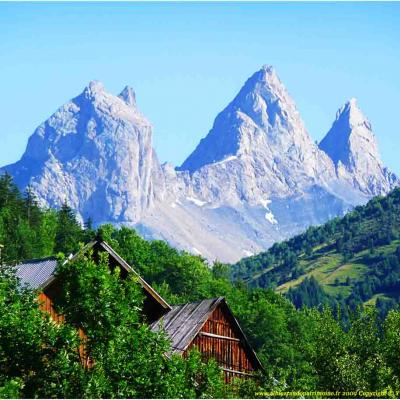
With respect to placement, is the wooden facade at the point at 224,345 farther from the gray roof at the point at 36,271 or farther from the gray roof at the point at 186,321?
the gray roof at the point at 36,271

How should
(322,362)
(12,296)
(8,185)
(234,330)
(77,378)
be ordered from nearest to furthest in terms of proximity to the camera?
1. (77,378)
2. (12,296)
3. (322,362)
4. (234,330)
5. (8,185)

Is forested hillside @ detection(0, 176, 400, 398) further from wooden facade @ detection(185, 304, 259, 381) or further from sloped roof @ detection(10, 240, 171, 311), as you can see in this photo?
wooden facade @ detection(185, 304, 259, 381)

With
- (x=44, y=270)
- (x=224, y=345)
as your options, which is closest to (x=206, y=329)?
(x=224, y=345)

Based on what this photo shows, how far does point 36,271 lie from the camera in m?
53.9

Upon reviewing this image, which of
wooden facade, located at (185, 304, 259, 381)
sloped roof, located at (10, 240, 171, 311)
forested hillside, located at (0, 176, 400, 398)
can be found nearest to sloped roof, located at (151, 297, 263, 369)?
wooden facade, located at (185, 304, 259, 381)

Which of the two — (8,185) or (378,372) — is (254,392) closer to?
(378,372)

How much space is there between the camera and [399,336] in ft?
184

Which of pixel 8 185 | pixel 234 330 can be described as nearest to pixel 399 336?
pixel 234 330

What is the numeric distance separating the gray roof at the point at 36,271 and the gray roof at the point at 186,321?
720 centimetres

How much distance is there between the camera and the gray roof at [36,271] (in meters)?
52.1

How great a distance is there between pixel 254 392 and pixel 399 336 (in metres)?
13.9

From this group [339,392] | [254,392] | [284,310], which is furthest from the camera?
[284,310]

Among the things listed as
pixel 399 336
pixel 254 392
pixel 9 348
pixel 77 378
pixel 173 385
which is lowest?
pixel 399 336

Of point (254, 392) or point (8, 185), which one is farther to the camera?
point (8, 185)
